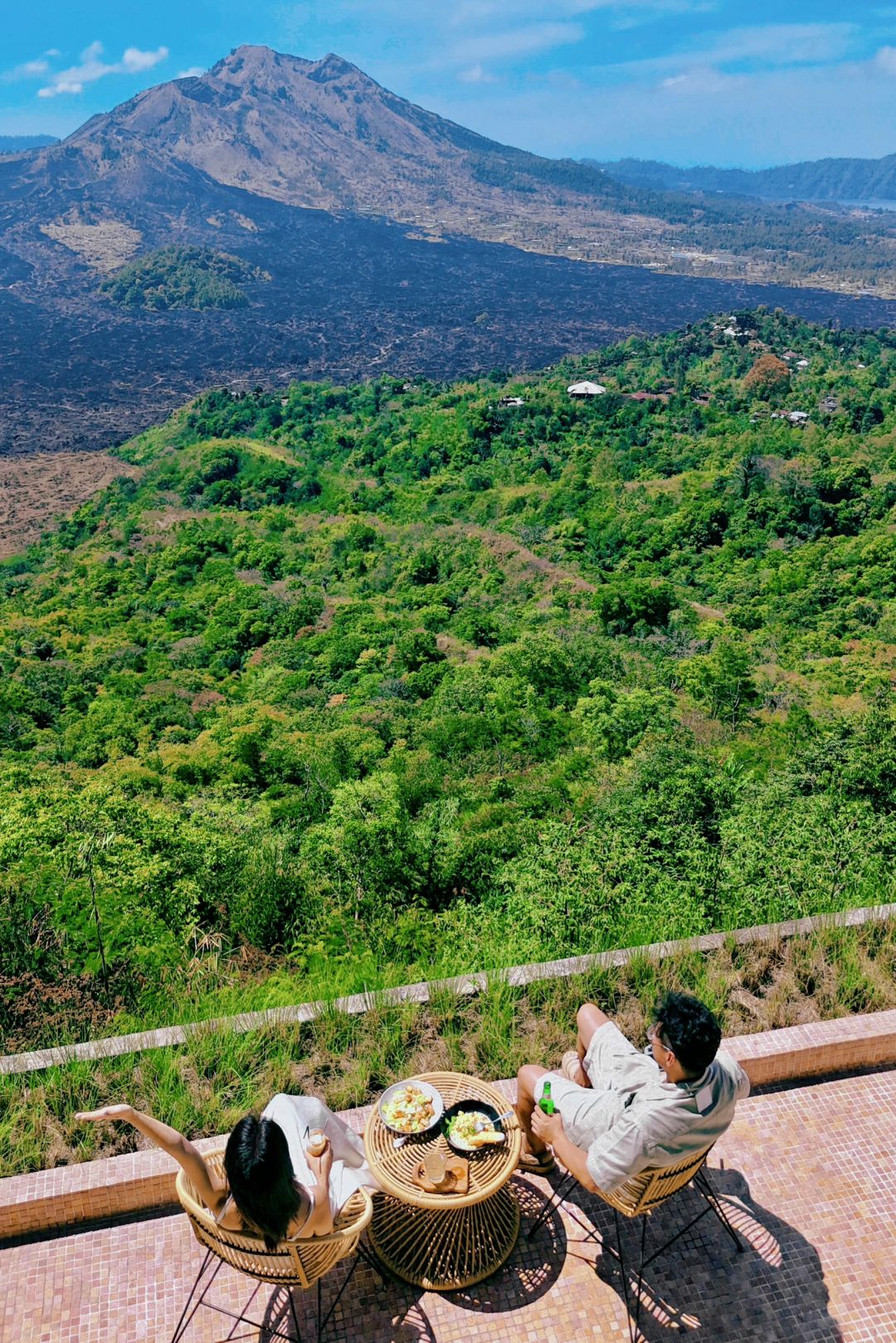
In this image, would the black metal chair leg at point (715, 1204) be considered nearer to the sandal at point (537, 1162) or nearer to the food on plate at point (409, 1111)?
the sandal at point (537, 1162)

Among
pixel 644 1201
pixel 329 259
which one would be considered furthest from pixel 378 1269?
pixel 329 259

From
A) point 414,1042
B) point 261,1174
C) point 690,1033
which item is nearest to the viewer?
point 261,1174

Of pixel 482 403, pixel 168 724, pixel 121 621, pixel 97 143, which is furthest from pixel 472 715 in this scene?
pixel 97 143

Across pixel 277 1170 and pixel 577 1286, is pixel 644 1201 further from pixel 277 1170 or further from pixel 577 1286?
pixel 277 1170

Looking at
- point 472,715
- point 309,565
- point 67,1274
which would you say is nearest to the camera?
point 67,1274

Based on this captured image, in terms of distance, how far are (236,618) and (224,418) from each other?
30087 millimetres

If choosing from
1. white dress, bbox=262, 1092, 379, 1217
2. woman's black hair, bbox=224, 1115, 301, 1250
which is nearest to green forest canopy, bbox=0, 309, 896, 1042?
white dress, bbox=262, 1092, 379, 1217

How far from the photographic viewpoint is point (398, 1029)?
4.20m

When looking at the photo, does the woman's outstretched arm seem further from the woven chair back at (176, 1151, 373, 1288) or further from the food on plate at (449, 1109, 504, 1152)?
the food on plate at (449, 1109, 504, 1152)

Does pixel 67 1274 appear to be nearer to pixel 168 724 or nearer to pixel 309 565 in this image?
pixel 168 724

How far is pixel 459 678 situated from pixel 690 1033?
1665 cm

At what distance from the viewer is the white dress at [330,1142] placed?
293 cm

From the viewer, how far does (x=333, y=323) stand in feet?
306

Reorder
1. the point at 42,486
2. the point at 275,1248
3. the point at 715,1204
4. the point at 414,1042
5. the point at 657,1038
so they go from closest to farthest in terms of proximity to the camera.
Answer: the point at 275,1248 → the point at 657,1038 → the point at 715,1204 → the point at 414,1042 → the point at 42,486
